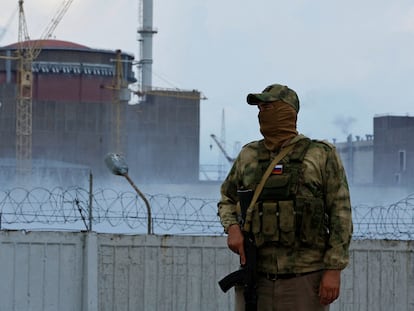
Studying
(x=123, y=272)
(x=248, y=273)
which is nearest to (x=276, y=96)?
(x=248, y=273)

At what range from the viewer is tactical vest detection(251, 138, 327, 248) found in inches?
175

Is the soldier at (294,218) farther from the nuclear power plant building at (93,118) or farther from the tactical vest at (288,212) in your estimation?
the nuclear power plant building at (93,118)

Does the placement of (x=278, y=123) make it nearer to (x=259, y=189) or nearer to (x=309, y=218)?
(x=259, y=189)

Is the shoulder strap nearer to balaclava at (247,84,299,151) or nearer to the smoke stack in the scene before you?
balaclava at (247,84,299,151)

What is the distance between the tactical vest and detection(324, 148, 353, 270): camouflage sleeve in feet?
0.16

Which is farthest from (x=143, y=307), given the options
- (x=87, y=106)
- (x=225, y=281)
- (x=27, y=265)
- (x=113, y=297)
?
(x=87, y=106)

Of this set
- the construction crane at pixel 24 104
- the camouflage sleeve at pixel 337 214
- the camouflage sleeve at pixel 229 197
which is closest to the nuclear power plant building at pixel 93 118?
the construction crane at pixel 24 104

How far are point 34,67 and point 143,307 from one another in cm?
8544

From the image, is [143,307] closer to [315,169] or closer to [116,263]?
[116,263]

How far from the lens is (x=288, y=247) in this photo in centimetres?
450

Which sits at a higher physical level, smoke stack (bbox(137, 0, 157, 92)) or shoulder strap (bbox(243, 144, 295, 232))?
smoke stack (bbox(137, 0, 157, 92))

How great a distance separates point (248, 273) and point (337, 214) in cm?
48

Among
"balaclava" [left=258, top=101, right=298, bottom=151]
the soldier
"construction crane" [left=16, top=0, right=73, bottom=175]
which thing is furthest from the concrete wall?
"construction crane" [left=16, top=0, right=73, bottom=175]

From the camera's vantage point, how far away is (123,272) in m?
8.52
